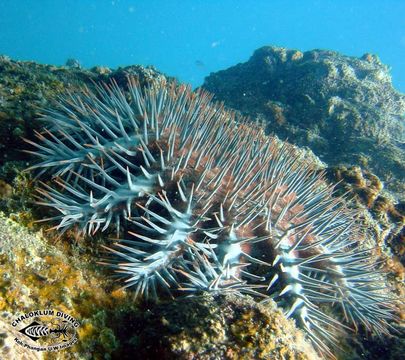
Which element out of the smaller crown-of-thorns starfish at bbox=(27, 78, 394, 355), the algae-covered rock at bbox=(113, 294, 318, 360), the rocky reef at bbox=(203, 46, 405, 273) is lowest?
the algae-covered rock at bbox=(113, 294, 318, 360)

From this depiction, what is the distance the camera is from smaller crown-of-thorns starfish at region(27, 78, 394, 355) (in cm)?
370

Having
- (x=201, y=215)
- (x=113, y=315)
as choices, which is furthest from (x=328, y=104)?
(x=113, y=315)

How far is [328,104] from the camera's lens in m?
11.9

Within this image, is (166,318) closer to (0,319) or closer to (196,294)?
(196,294)

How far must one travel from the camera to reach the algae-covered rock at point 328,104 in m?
11.3

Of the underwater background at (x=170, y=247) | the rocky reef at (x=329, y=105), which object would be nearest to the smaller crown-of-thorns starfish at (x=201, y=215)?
the underwater background at (x=170, y=247)

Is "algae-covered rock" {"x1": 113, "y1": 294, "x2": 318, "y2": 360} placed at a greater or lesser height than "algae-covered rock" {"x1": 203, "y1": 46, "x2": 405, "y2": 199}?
lesser

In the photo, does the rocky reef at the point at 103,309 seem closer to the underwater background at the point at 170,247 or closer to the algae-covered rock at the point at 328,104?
the underwater background at the point at 170,247

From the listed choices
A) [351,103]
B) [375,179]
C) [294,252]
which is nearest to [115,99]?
[294,252]

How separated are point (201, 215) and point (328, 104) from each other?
9633 millimetres

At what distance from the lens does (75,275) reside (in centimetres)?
351

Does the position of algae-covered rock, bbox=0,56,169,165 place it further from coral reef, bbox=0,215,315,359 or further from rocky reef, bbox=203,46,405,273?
rocky reef, bbox=203,46,405,273

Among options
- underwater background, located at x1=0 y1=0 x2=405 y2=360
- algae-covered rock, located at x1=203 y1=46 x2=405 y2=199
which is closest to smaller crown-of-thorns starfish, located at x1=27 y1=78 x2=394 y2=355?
underwater background, located at x1=0 y1=0 x2=405 y2=360

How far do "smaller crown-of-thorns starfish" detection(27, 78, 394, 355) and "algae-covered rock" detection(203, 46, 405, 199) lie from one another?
271 inches
